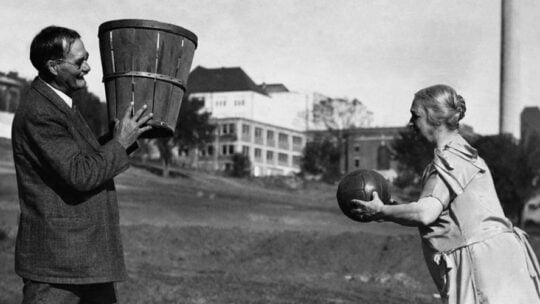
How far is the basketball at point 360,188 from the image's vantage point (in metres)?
6.05

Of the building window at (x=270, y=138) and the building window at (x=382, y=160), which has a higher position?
the building window at (x=270, y=138)

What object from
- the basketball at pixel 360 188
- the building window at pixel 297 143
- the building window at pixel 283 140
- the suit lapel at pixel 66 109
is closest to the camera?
the suit lapel at pixel 66 109

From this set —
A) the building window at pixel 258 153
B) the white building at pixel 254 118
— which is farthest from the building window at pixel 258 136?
the building window at pixel 258 153

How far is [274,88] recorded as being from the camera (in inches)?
5438

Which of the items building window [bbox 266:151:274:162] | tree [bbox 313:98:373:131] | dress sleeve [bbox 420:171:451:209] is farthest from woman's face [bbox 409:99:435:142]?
building window [bbox 266:151:274:162]

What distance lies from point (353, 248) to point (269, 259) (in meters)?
3.19

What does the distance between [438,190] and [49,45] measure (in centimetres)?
255

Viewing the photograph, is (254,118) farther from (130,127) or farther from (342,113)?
(130,127)

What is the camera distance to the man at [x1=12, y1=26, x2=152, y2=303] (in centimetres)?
505

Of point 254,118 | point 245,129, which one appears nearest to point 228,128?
point 245,129

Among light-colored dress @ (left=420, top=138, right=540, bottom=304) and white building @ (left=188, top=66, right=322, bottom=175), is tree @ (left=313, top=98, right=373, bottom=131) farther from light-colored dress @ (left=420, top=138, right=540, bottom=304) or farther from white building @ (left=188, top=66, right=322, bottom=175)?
light-colored dress @ (left=420, top=138, right=540, bottom=304)

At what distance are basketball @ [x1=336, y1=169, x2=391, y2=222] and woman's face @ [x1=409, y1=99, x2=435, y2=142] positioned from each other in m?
0.61

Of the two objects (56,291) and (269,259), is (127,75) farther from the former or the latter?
(269,259)

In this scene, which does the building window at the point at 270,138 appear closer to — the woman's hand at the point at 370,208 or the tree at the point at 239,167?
the tree at the point at 239,167
